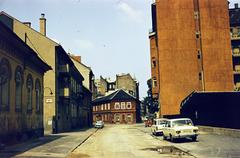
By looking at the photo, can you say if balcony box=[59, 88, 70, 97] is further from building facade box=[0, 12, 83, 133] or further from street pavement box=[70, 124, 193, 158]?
street pavement box=[70, 124, 193, 158]

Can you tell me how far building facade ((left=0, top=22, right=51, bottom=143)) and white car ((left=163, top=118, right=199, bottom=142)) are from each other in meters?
11.3

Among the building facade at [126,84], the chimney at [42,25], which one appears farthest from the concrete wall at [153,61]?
the building facade at [126,84]

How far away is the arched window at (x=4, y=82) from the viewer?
76.1ft

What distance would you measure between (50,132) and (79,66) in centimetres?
3866

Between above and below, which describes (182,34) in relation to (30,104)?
above

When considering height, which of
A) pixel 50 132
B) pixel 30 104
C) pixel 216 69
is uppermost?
pixel 216 69

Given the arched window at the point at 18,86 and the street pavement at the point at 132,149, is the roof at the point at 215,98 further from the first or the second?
the arched window at the point at 18,86

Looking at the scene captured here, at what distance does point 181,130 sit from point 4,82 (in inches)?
491

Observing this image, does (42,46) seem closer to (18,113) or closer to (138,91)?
(18,113)

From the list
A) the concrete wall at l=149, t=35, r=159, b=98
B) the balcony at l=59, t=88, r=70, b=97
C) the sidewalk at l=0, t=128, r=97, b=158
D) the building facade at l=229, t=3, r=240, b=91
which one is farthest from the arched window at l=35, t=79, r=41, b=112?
the building facade at l=229, t=3, r=240, b=91

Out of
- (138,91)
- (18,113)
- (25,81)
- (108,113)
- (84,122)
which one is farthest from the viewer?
(138,91)

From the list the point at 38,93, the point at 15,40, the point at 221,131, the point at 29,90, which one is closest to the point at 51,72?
the point at 38,93

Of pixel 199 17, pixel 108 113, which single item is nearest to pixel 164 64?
pixel 199 17

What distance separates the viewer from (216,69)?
54.8m
